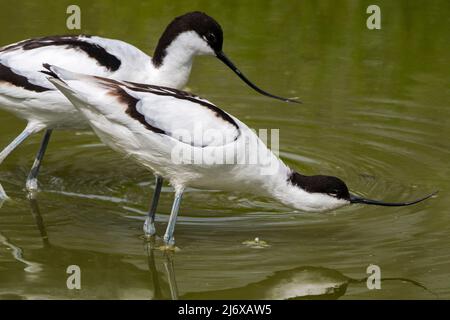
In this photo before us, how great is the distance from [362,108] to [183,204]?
297 centimetres

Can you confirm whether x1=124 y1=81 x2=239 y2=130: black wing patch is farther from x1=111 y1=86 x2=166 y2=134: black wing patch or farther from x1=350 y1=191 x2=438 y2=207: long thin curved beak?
x1=350 y1=191 x2=438 y2=207: long thin curved beak

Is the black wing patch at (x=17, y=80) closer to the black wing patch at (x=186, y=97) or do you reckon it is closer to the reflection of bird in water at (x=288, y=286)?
the black wing patch at (x=186, y=97)

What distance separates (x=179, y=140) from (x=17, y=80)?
1627mm

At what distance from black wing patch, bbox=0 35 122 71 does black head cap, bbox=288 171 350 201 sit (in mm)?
1712

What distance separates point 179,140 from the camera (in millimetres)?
6887

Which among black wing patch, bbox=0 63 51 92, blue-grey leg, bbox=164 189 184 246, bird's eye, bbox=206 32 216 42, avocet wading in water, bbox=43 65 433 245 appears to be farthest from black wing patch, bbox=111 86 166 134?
bird's eye, bbox=206 32 216 42

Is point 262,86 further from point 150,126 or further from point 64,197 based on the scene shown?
point 150,126

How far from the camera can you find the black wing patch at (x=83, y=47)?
7973 mm

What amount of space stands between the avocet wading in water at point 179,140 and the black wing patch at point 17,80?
97cm

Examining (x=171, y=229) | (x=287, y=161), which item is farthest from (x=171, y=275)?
(x=287, y=161)

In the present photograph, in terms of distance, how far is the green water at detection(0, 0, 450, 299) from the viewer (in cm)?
666

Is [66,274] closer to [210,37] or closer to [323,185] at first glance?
[323,185]

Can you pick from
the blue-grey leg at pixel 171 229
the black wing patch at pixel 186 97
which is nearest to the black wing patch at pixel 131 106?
the black wing patch at pixel 186 97

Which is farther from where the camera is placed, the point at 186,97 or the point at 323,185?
the point at 323,185
